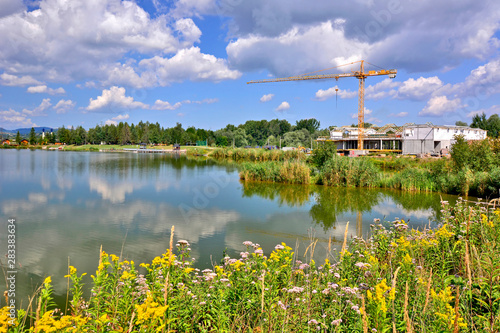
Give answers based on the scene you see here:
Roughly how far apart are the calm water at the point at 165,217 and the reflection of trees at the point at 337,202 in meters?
0.04

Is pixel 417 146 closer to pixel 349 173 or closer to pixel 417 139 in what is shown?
pixel 417 139

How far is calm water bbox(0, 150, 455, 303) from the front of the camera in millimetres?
Answer: 7203

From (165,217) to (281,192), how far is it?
8493 millimetres

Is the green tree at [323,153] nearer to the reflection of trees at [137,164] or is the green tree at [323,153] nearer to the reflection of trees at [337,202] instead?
the reflection of trees at [337,202]

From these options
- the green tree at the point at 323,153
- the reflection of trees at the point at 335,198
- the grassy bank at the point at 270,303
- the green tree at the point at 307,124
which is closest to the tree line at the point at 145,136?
the green tree at the point at 307,124

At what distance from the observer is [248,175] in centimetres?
2322

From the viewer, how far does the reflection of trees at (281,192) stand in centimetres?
1548

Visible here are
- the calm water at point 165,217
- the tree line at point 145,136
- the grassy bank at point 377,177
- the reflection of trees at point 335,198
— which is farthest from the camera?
the tree line at point 145,136

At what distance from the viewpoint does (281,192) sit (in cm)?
1808

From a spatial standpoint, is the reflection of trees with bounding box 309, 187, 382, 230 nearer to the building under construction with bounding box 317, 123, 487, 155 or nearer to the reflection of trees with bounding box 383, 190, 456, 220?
the reflection of trees with bounding box 383, 190, 456, 220

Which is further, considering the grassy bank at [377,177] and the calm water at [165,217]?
the grassy bank at [377,177]

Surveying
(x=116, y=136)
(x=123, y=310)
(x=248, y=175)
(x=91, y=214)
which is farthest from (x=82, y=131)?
(x=123, y=310)

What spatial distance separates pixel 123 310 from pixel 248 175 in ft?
66.6

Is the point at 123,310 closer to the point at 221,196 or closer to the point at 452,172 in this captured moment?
the point at 221,196
